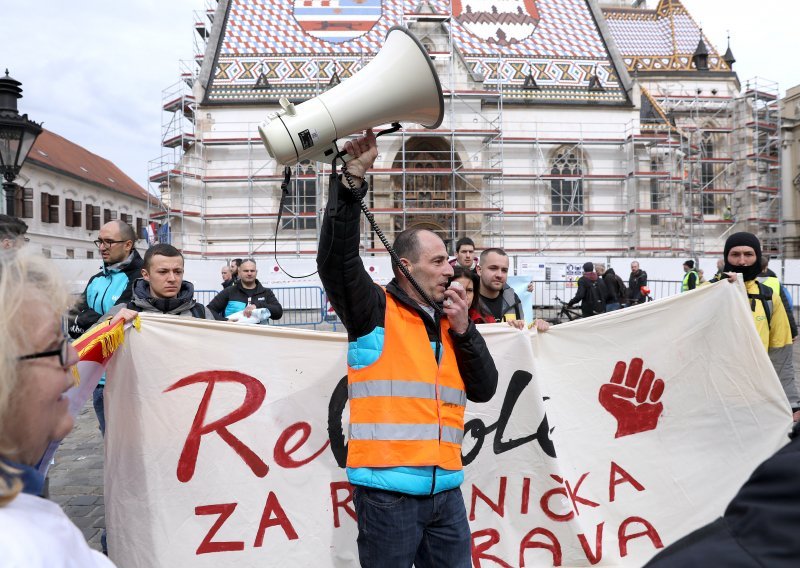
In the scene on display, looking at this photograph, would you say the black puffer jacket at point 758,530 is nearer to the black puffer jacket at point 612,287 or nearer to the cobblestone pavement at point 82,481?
the cobblestone pavement at point 82,481

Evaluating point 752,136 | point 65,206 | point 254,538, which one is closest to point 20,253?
point 254,538

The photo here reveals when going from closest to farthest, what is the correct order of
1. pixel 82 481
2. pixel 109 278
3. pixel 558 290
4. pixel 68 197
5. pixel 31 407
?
pixel 31 407 → pixel 109 278 → pixel 82 481 → pixel 558 290 → pixel 68 197

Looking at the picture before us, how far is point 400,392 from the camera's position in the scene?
241 cm

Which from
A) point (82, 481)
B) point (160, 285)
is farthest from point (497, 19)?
point (160, 285)

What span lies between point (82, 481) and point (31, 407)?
489 centimetres

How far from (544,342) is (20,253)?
3.44m

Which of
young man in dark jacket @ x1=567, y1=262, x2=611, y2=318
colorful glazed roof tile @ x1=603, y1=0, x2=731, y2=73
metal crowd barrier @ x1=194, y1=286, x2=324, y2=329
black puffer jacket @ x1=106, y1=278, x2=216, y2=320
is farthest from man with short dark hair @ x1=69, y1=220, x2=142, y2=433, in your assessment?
colorful glazed roof tile @ x1=603, y1=0, x2=731, y2=73

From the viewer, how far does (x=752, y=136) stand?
3641 centimetres

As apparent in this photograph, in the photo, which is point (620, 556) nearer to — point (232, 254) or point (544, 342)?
point (544, 342)

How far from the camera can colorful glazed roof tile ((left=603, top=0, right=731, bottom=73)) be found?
137 ft

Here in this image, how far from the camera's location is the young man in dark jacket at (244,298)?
6758mm

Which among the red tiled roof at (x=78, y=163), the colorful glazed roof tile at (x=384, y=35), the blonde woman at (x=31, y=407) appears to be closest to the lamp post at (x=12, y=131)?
the blonde woman at (x=31, y=407)

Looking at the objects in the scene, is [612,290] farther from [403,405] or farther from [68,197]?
[68,197]

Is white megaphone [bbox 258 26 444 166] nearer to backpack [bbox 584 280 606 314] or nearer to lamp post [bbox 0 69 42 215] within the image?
lamp post [bbox 0 69 42 215]
